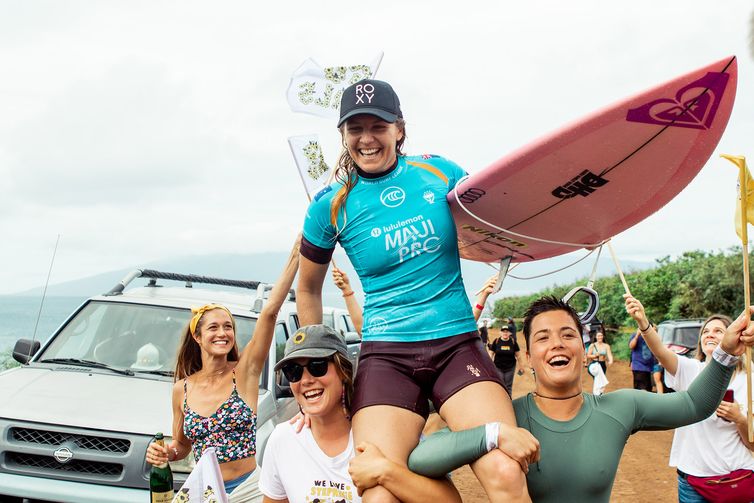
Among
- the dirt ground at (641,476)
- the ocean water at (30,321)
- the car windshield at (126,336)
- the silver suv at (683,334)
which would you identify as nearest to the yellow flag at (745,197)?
the car windshield at (126,336)

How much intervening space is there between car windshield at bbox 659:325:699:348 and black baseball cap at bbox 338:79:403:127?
34.3ft

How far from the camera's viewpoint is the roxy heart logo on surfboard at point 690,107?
9.05 ft

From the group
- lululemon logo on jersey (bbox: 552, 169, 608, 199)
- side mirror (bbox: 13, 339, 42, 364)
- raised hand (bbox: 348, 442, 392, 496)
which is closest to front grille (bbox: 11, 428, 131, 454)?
side mirror (bbox: 13, 339, 42, 364)

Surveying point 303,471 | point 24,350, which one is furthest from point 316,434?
point 24,350

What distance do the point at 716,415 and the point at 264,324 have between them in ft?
9.33

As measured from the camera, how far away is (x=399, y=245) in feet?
10.2

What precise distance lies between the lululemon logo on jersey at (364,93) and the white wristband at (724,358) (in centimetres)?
179

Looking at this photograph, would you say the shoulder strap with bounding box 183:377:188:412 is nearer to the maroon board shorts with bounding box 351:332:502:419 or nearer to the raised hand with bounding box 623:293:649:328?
the maroon board shorts with bounding box 351:332:502:419

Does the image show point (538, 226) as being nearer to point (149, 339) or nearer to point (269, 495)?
point (269, 495)

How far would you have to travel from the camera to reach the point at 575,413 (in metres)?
2.84

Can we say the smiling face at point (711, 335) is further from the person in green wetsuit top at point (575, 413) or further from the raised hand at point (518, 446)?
the raised hand at point (518, 446)

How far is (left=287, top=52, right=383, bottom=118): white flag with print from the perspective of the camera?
422 cm

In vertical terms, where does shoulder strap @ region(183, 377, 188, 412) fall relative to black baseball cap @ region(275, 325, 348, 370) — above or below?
below

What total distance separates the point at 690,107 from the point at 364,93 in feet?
4.52
